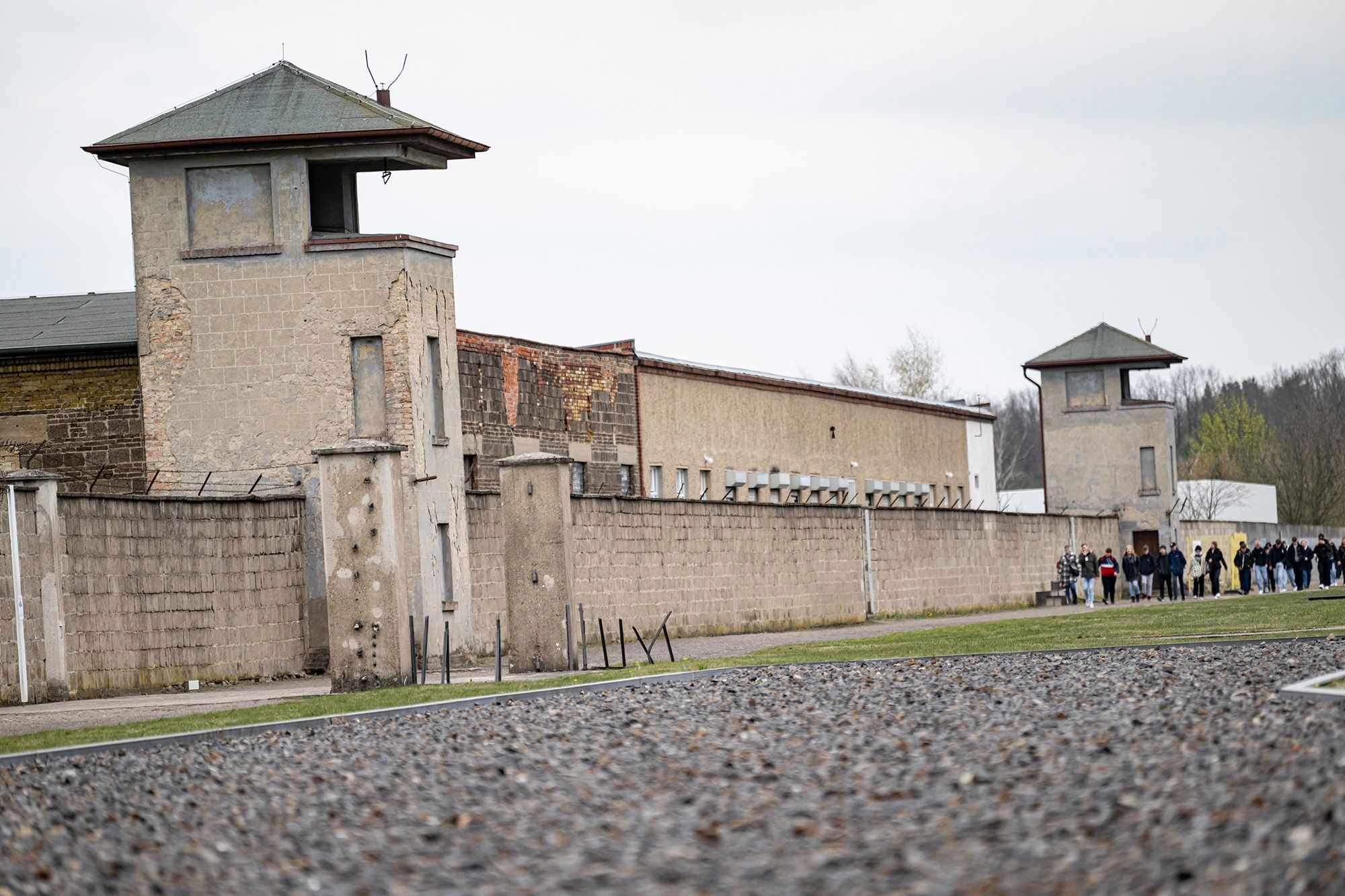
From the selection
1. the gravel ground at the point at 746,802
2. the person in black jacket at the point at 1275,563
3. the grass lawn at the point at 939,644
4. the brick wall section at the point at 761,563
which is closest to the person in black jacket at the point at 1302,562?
the person in black jacket at the point at 1275,563

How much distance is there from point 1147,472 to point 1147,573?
1166 centimetres

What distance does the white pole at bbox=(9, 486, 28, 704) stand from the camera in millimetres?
19203

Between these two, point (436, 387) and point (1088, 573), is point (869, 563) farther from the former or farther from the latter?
point (436, 387)

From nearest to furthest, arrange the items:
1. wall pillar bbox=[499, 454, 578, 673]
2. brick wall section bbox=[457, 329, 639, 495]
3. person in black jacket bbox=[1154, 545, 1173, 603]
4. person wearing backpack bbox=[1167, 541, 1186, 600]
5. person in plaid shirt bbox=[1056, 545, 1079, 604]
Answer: wall pillar bbox=[499, 454, 578, 673]
brick wall section bbox=[457, 329, 639, 495]
person wearing backpack bbox=[1167, 541, 1186, 600]
person in black jacket bbox=[1154, 545, 1173, 603]
person in plaid shirt bbox=[1056, 545, 1079, 604]

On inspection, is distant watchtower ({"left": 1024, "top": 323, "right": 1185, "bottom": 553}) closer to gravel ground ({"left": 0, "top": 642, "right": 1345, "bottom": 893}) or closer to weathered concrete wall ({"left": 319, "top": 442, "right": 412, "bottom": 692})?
weathered concrete wall ({"left": 319, "top": 442, "right": 412, "bottom": 692})

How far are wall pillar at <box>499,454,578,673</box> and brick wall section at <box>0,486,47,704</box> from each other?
17.0 ft

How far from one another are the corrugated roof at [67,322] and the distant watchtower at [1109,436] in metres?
34.2

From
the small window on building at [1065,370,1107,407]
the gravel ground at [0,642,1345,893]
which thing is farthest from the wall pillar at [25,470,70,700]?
the small window on building at [1065,370,1107,407]

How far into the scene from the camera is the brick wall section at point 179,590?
67.2 ft

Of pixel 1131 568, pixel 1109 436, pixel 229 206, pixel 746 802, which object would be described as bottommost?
pixel 1131 568

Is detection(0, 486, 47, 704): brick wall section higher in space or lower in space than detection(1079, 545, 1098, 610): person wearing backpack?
higher

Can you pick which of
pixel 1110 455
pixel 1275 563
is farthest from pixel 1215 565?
pixel 1110 455

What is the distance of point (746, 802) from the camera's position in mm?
8953

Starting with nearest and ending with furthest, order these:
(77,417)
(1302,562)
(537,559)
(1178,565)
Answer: (537,559) → (77,417) → (1178,565) → (1302,562)
